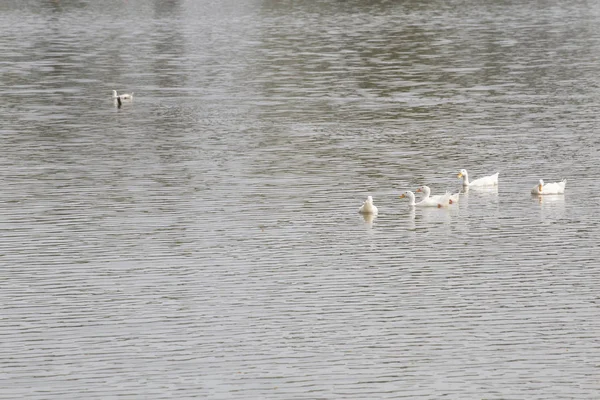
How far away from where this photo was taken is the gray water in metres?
23.3

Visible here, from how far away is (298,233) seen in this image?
3291 cm

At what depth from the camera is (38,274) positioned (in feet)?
95.7

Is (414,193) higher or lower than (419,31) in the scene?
higher

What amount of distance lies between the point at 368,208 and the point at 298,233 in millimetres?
2594

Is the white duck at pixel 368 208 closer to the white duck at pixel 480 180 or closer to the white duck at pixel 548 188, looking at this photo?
the white duck at pixel 480 180

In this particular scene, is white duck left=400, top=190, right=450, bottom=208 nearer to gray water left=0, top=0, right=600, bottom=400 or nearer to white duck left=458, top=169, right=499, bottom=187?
gray water left=0, top=0, right=600, bottom=400

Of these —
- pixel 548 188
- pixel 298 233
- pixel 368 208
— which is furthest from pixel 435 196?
pixel 298 233

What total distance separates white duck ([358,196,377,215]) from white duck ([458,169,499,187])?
4310mm

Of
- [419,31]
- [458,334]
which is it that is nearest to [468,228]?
[458,334]

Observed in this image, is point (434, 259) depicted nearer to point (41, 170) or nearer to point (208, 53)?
point (41, 170)

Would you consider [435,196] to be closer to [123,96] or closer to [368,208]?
[368,208]

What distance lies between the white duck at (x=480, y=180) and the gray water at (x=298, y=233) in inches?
11.7

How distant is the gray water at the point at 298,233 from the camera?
23.3m

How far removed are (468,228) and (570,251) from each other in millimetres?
3404
